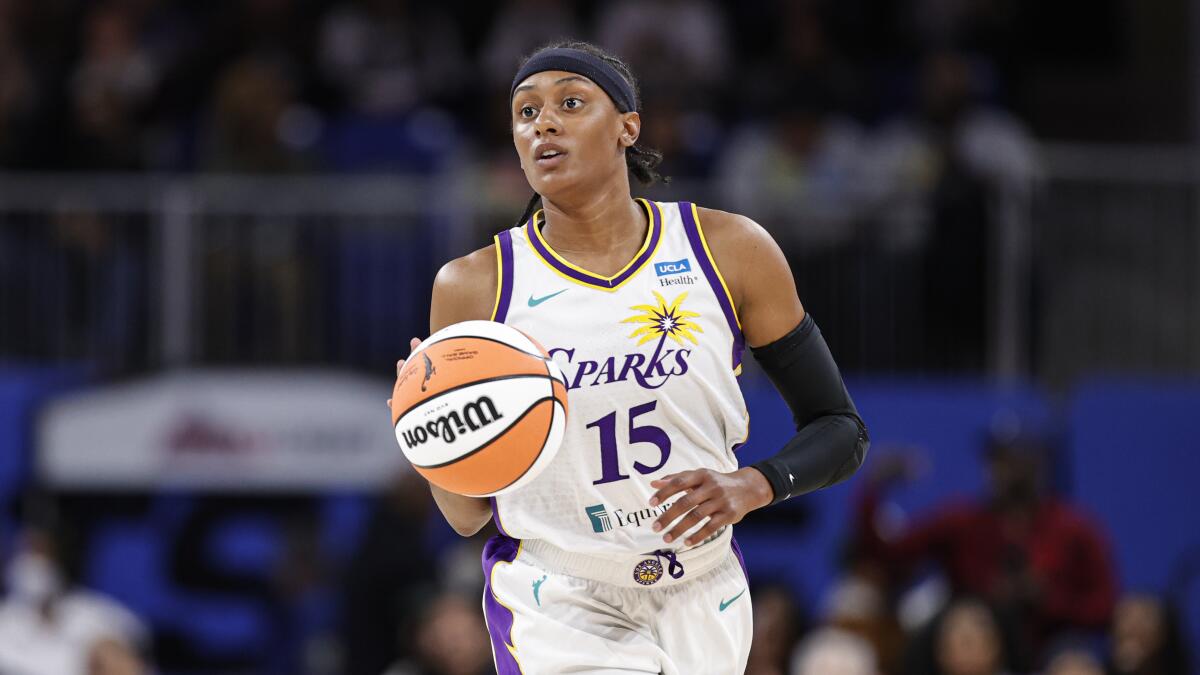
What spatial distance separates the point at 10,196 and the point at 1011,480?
725 centimetres

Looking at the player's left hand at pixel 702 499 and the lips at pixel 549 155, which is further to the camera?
the lips at pixel 549 155

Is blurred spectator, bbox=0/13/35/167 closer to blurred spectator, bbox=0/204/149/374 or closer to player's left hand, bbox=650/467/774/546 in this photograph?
blurred spectator, bbox=0/204/149/374

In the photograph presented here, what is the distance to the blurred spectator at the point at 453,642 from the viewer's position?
10086mm

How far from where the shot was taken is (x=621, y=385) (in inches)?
206

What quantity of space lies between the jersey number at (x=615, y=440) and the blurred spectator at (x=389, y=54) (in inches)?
349

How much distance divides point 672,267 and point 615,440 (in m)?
0.58

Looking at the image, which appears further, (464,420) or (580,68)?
(580,68)

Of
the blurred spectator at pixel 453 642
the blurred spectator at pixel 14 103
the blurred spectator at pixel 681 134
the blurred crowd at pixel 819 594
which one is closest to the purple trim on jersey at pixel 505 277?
the blurred spectator at pixel 453 642

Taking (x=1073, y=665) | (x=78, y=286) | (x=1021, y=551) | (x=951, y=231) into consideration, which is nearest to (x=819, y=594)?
(x=1021, y=551)

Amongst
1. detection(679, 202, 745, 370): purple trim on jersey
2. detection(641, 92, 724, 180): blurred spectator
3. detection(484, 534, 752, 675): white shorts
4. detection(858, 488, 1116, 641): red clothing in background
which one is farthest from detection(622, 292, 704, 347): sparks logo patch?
detection(641, 92, 724, 180): blurred spectator

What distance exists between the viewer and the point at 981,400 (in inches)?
486

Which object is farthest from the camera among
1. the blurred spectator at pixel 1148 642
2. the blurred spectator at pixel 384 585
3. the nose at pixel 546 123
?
the blurred spectator at pixel 384 585

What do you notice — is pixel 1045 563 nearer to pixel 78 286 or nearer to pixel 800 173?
pixel 800 173

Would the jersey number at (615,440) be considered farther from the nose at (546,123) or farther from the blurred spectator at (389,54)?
the blurred spectator at (389,54)
